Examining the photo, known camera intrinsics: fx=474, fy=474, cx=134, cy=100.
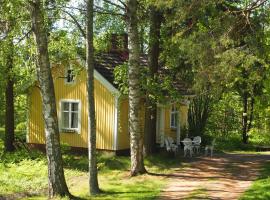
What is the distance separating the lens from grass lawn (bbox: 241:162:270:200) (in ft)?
44.6

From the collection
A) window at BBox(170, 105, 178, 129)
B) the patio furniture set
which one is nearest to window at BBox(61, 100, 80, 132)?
the patio furniture set

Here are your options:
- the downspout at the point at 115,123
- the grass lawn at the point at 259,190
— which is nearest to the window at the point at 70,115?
the downspout at the point at 115,123

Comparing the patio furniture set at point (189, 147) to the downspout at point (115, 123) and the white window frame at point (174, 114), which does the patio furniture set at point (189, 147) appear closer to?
the downspout at point (115, 123)

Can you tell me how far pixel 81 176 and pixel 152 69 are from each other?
5.58 m

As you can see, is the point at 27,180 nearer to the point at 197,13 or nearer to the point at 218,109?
the point at 197,13

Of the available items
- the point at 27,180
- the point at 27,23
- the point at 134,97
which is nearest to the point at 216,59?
the point at 134,97

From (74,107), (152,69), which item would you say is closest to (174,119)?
(74,107)

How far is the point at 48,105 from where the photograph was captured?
13.8m

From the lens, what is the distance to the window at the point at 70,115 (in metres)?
24.3

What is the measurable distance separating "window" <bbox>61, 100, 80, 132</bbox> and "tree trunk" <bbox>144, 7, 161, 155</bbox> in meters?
4.45

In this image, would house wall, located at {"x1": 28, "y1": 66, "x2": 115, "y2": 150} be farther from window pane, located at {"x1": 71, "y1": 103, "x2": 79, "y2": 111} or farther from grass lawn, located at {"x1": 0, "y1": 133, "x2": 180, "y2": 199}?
grass lawn, located at {"x1": 0, "y1": 133, "x2": 180, "y2": 199}

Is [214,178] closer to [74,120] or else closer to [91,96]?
[91,96]

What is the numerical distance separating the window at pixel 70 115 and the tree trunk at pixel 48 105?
33.1ft

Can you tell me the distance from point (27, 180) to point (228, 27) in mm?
9793
